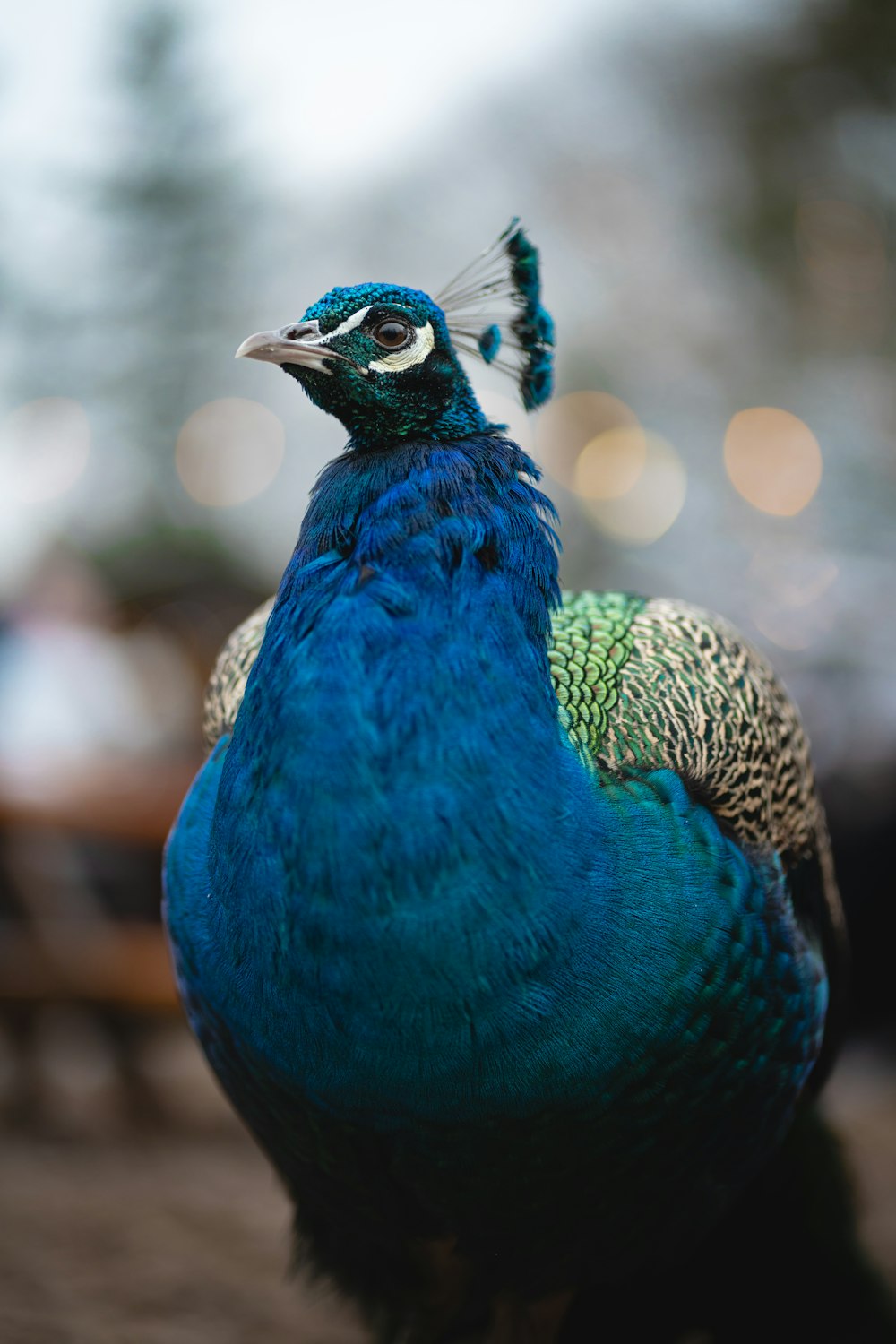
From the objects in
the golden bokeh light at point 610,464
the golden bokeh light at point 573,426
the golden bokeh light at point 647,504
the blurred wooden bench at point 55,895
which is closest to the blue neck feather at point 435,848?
the blurred wooden bench at point 55,895

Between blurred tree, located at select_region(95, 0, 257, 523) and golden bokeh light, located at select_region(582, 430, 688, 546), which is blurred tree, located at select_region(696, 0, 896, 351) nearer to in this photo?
golden bokeh light, located at select_region(582, 430, 688, 546)

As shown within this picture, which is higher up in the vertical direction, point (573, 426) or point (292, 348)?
point (573, 426)

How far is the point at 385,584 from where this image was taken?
100cm

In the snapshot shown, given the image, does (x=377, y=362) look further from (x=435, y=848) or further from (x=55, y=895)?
(x=55, y=895)

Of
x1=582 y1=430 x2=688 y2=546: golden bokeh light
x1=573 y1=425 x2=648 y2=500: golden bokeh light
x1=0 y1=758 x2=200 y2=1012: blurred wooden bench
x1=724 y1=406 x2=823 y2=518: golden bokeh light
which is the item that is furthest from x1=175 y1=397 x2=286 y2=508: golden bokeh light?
x1=0 y1=758 x2=200 y2=1012: blurred wooden bench

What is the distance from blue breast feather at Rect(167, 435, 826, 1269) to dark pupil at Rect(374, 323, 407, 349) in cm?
12

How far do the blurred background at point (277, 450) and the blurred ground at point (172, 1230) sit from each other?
0.4 inches

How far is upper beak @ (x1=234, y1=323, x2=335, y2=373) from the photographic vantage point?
41.8 inches

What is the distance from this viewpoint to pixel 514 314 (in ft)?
4.06

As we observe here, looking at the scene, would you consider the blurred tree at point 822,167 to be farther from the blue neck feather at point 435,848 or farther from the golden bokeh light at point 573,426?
the blue neck feather at point 435,848

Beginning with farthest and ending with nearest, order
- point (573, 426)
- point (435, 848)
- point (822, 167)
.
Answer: point (573, 426) → point (822, 167) → point (435, 848)

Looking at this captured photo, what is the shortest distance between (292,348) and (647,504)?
219 inches

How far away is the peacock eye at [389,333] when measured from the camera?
1.11 m

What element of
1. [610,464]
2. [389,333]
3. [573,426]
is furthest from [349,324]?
[573,426]
